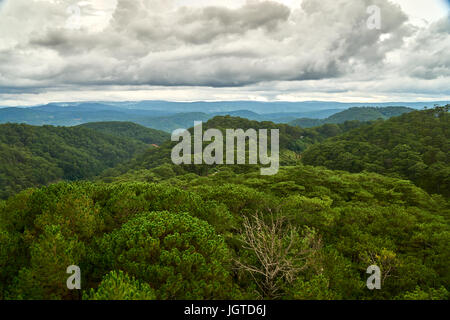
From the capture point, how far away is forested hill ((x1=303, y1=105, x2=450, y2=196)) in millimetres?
81438

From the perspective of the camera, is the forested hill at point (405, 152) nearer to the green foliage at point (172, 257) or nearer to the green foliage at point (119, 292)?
the green foliage at point (172, 257)

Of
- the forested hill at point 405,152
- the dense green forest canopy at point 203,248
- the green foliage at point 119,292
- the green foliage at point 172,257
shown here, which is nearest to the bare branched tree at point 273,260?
the dense green forest canopy at point 203,248

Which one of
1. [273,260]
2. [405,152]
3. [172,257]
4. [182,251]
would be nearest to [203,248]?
[182,251]

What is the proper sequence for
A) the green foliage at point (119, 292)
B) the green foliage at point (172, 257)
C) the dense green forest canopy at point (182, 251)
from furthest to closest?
1. the dense green forest canopy at point (182, 251)
2. the green foliage at point (172, 257)
3. the green foliage at point (119, 292)

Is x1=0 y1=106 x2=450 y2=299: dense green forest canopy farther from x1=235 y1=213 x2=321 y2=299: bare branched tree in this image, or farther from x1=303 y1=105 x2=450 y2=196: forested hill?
x1=303 y1=105 x2=450 y2=196: forested hill

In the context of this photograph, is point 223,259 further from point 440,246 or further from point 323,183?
point 323,183

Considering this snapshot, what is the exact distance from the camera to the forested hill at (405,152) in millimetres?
81438

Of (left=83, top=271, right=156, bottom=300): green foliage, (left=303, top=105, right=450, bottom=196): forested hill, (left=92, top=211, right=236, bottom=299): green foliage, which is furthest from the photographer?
(left=303, top=105, right=450, bottom=196): forested hill

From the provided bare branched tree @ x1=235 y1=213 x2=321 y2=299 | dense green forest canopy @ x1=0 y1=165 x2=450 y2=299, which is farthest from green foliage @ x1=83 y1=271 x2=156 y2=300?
bare branched tree @ x1=235 y1=213 x2=321 y2=299

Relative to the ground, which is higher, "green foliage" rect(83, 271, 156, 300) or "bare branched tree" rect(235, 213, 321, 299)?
"green foliage" rect(83, 271, 156, 300)

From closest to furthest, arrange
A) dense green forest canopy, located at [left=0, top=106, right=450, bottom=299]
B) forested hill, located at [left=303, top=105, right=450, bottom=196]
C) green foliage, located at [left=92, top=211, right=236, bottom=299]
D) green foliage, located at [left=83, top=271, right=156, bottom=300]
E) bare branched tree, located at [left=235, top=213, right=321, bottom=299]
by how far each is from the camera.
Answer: green foliage, located at [left=83, top=271, right=156, bottom=300], green foliage, located at [left=92, top=211, right=236, bottom=299], dense green forest canopy, located at [left=0, top=106, right=450, bottom=299], bare branched tree, located at [left=235, top=213, right=321, bottom=299], forested hill, located at [left=303, top=105, right=450, bottom=196]

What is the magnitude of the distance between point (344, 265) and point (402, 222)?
12762 mm

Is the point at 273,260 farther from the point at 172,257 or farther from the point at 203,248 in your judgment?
the point at 172,257
